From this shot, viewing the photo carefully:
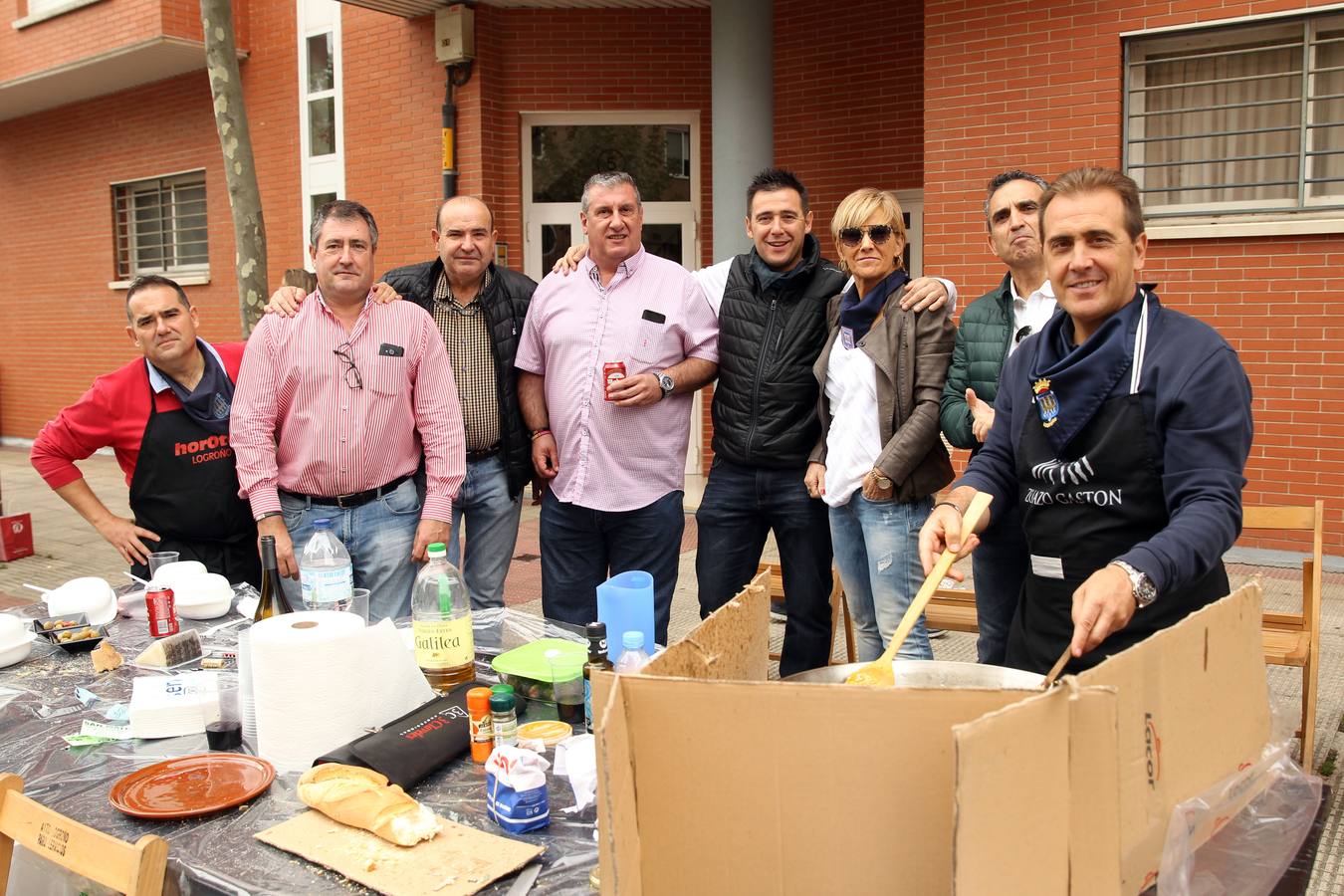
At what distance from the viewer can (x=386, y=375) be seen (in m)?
3.74

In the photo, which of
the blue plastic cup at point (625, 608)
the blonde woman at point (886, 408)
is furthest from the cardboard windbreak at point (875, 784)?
the blonde woman at point (886, 408)

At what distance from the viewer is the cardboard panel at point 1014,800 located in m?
1.21

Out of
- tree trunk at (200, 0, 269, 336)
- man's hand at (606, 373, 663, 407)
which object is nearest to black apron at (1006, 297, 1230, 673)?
man's hand at (606, 373, 663, 407)

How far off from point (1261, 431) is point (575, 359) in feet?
16.8

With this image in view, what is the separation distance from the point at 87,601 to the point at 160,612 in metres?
0.30

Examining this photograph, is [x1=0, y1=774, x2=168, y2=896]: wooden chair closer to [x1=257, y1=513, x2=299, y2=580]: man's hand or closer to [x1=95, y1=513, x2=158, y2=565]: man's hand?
[x1=257, y1=513, x2=299, y2=580]: man's hand

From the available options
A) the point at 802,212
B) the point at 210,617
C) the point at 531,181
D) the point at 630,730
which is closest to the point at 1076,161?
the point at 802,212

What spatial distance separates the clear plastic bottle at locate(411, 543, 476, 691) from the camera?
8.64 ft

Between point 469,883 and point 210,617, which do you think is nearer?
point 469,883

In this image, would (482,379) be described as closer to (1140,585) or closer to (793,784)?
(1140,585)

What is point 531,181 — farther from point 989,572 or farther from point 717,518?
point 989,572

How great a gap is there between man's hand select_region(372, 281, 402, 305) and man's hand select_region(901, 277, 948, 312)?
1.86 metres

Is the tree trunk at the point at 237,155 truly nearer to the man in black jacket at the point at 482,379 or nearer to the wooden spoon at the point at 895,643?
the man in black jacket at the point at 482,379

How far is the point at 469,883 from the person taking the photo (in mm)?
1695
